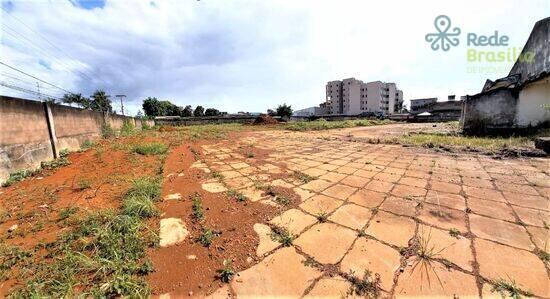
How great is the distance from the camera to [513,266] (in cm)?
149

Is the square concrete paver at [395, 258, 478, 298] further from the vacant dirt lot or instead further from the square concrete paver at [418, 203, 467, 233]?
the square concrete paver at [418, 203, 467, 233]

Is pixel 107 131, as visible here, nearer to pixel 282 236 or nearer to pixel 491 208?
pixel 282 236

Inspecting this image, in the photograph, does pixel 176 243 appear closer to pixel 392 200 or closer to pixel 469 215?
pixel 392 200

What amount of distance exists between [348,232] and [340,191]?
966 mm

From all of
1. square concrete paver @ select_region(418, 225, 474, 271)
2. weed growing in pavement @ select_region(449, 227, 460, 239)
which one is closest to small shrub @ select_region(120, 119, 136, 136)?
square concrete paver @ select_region(418, 225, 474, 271)

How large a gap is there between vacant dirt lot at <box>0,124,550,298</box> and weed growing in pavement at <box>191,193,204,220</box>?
0.06 feet

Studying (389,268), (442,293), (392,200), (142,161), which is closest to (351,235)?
(389,268)

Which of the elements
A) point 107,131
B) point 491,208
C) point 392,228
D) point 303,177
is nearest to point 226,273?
point 392,228

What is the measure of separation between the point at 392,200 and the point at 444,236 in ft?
2.43

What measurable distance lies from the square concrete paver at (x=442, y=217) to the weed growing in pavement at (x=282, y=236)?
51.4 inches

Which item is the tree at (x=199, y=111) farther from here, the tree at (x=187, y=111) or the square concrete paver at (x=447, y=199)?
the square concrete paver at (x=447, y=199)

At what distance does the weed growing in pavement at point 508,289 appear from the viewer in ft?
4.15

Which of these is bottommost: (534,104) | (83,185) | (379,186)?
(379,186)

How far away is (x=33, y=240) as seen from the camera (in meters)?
1.92
